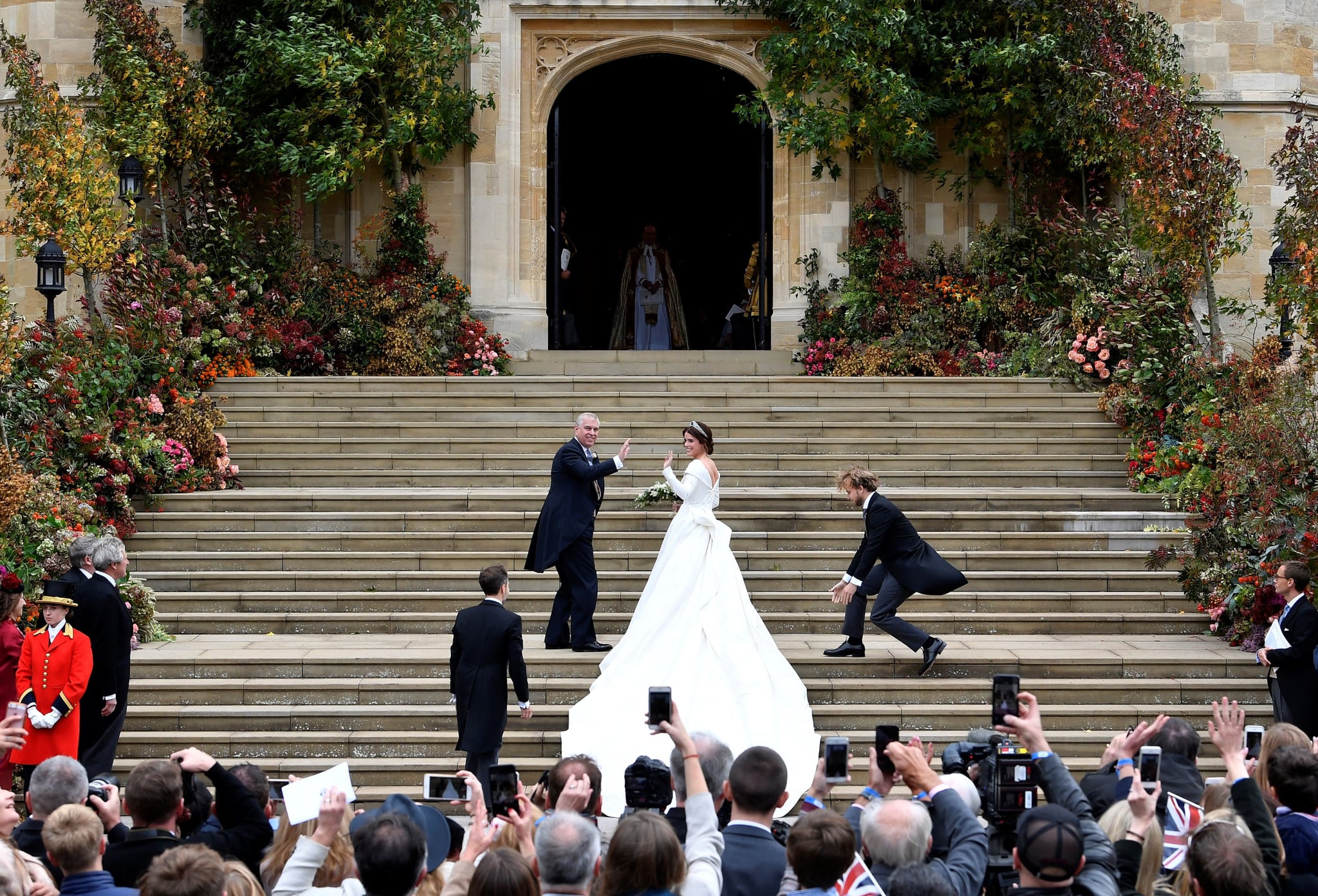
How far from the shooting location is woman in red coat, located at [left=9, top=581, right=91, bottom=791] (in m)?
7.41

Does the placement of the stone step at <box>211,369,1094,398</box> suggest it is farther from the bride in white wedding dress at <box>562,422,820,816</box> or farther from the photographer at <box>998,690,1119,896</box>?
the photographer at <box>998,690,1119,896</box>

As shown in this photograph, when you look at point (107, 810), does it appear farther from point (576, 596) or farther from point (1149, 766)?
point (576, 596)

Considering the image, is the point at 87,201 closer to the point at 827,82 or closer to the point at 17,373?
the point at 17,373

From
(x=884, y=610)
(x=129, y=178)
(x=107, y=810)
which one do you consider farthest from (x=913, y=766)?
(x=129, y=178)

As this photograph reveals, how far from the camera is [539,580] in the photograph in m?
11.3

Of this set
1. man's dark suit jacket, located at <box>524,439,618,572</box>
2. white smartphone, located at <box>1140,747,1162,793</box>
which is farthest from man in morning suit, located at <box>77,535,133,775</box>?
white smartphone, located at <box>1140,747,1162,793</box>

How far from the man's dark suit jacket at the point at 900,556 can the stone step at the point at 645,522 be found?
8.46ft

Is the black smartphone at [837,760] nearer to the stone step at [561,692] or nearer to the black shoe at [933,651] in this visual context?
the stone step at [561,692]

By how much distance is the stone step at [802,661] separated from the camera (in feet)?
31.2

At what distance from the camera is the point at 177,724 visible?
9000mm

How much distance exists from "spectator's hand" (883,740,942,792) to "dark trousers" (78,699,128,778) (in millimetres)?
5334

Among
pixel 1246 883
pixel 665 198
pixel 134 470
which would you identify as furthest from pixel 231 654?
pixel 665 198

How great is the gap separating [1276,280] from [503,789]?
9.68 metres

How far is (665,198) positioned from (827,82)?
893 centimetres
